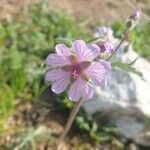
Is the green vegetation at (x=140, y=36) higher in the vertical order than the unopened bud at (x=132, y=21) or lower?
lower

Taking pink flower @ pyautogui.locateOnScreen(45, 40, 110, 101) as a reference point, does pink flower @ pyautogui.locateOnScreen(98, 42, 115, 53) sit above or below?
above

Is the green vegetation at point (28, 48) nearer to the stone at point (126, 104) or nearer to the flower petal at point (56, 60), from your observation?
the stone at point (126, 104)

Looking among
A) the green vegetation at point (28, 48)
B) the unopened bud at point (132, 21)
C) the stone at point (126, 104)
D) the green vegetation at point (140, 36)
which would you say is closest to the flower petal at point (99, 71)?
the unopened bud at point (132, 21)

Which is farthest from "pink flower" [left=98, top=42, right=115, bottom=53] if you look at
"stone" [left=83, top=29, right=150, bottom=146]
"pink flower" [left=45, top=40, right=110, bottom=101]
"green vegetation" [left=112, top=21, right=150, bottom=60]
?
"green vegetation" [left=112, top=21, right=150, bottom=60]

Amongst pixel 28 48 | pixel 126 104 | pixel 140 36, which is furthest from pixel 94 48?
pixel 140 36

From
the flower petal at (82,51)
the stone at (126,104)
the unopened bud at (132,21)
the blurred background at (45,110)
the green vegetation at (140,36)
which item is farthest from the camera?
the green vegetation at (140,36)

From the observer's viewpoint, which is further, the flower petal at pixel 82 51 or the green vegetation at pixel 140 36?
the green vegetation at pixel 140 36

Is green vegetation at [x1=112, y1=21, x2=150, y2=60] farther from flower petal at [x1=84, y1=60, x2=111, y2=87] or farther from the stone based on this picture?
flower petal at [x1=84, y1=60, x2=111, y2=87]

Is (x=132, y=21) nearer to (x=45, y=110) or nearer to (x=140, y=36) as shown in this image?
(x=45, y=110)
